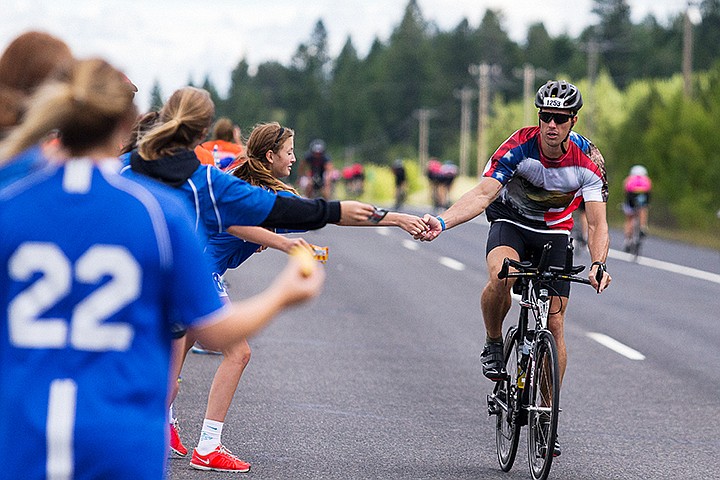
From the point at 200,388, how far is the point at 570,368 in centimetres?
326

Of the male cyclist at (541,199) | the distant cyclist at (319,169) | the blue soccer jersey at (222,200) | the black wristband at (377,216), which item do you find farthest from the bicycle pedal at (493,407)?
the distant cyclist at (319,169)

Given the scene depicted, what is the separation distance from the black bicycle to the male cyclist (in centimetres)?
12

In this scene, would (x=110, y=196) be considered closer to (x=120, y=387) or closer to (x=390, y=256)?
(x=120, y=387)

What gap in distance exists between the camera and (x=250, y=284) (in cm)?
1794

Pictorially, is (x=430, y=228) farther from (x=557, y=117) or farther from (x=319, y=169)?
(x=319, y=169)

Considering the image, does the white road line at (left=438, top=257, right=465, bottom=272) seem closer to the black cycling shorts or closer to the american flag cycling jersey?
the black cycling shorts

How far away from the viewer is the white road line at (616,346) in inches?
486

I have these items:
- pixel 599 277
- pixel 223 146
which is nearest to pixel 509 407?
pixel 599 277

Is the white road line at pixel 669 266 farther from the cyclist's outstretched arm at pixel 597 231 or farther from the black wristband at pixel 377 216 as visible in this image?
the black wristband at pixel 377 216

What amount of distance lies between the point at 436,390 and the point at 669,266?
45.2 ft

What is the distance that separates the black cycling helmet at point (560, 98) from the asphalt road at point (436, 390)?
6.02 ft

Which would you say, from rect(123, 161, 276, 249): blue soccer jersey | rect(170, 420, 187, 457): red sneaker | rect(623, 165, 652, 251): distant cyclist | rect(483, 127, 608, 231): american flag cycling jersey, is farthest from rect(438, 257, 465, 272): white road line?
rect(123, 161, 276, 249): blue soccer jersey

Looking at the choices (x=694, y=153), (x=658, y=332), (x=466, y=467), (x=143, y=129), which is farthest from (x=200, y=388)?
(x=694, y=153)

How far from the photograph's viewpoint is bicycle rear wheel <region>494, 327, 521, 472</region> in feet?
23.7
